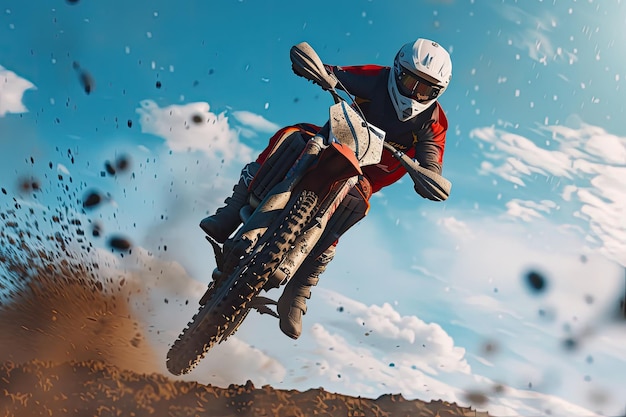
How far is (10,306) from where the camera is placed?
9180 mm

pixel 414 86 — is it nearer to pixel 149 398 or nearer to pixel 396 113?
pixel 396 113

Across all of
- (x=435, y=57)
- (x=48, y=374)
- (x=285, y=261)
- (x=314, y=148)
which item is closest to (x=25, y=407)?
(x=48, y=374)

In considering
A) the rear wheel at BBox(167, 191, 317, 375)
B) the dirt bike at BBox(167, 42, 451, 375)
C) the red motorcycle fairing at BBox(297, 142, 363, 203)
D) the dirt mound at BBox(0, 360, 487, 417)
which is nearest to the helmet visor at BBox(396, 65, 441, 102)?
the dirt bike at BBox(167, 42, 451, 375)

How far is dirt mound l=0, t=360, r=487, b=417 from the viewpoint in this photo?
782cm

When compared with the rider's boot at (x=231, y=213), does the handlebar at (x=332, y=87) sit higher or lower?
higher

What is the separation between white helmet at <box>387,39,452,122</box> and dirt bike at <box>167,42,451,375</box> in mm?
512

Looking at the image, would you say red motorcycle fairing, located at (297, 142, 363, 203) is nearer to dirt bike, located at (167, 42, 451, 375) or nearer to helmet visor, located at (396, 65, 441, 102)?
dirt bike, located at (167, 42, 451, 375)

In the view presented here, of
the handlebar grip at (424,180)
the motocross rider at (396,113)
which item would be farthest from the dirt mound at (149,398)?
the handlebar grip at (424,180)

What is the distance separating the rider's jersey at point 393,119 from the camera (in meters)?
6.92

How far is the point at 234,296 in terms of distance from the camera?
19.5 ft

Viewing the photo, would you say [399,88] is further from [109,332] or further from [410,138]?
[109,332]

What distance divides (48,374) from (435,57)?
6069 millimetres

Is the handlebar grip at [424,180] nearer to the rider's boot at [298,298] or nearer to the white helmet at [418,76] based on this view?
the white helmet at [418,76]

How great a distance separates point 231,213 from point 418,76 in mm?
2340
